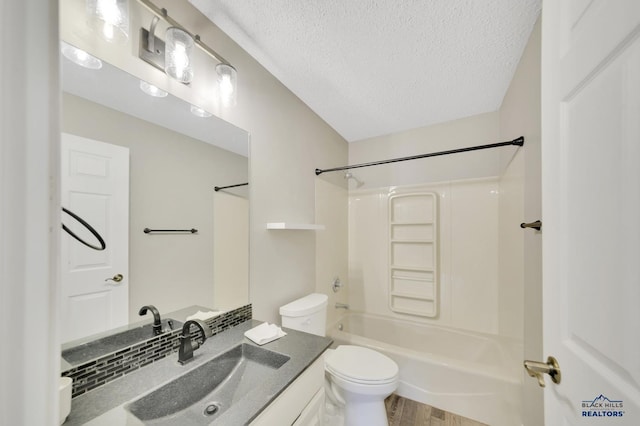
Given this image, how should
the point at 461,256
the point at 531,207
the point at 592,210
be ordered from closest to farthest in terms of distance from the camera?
the point at 592,210, the point at 531,207, the point at 461,256

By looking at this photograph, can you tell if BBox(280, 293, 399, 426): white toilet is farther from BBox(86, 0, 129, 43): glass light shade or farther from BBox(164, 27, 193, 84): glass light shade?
BBox(86, 0, 129, 43): glass light shade

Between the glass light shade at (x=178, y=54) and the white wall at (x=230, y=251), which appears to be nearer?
the glass light shade at (x=178, y=54)

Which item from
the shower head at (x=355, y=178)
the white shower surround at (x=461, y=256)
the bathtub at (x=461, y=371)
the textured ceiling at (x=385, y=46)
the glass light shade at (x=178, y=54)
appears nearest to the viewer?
the glass light shade at (x=178, y=54)

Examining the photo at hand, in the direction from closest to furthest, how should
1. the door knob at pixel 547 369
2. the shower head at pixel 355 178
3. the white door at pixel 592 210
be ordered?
1. the white door at pixel 592 210
2. the door knob at pixel 547 369
3. the shower head at pixel 355 178

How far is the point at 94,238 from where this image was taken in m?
0.88

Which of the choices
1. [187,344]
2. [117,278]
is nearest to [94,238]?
[117,278]

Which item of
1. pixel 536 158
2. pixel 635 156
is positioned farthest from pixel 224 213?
pixel 536 158

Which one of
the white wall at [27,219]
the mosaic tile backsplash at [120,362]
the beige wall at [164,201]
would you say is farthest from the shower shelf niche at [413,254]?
the white wall at [27,219]

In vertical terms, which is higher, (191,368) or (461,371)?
(191,368)

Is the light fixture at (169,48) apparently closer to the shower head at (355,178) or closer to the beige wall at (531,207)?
the beige wall at (531,207)

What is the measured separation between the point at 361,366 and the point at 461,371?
Answer: 2.37ft

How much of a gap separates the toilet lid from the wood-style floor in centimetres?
47

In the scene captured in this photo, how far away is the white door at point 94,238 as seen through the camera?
810 mm

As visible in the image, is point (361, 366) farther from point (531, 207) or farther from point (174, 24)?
point (174, 24)
